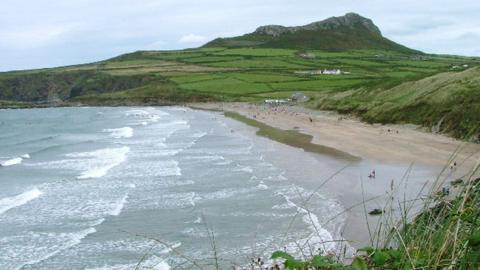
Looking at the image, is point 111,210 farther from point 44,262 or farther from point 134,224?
point 44,262

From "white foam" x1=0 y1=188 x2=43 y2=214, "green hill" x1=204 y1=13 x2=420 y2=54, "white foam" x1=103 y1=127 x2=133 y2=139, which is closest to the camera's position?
"white foam" x1=0 y1=188 x2=43 y2=214

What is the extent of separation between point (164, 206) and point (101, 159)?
16188 mm

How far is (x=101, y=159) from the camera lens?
34969 millimetres

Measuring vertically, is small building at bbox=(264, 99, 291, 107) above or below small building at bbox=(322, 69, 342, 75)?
below

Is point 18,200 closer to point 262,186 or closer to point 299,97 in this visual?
point 262,186

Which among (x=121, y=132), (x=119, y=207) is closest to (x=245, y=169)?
(x=119, y=207)

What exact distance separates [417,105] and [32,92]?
111 m

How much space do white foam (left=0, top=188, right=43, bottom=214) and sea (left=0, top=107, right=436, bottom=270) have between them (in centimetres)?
6

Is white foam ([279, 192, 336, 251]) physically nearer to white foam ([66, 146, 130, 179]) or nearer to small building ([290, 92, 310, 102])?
white foam ([66, 146, 130, 179])

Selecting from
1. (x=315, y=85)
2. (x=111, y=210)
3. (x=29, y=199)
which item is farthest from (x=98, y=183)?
(x=315, y=85)

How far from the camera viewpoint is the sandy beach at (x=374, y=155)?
53.3ft

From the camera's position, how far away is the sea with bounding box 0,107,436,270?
1395 cm

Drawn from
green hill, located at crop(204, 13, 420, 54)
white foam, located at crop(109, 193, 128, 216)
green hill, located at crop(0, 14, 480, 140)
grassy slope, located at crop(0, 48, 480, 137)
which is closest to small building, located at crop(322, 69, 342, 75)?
green hill, located at crop(0, 14, 480, 140)

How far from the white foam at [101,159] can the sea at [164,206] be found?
0.08 m
